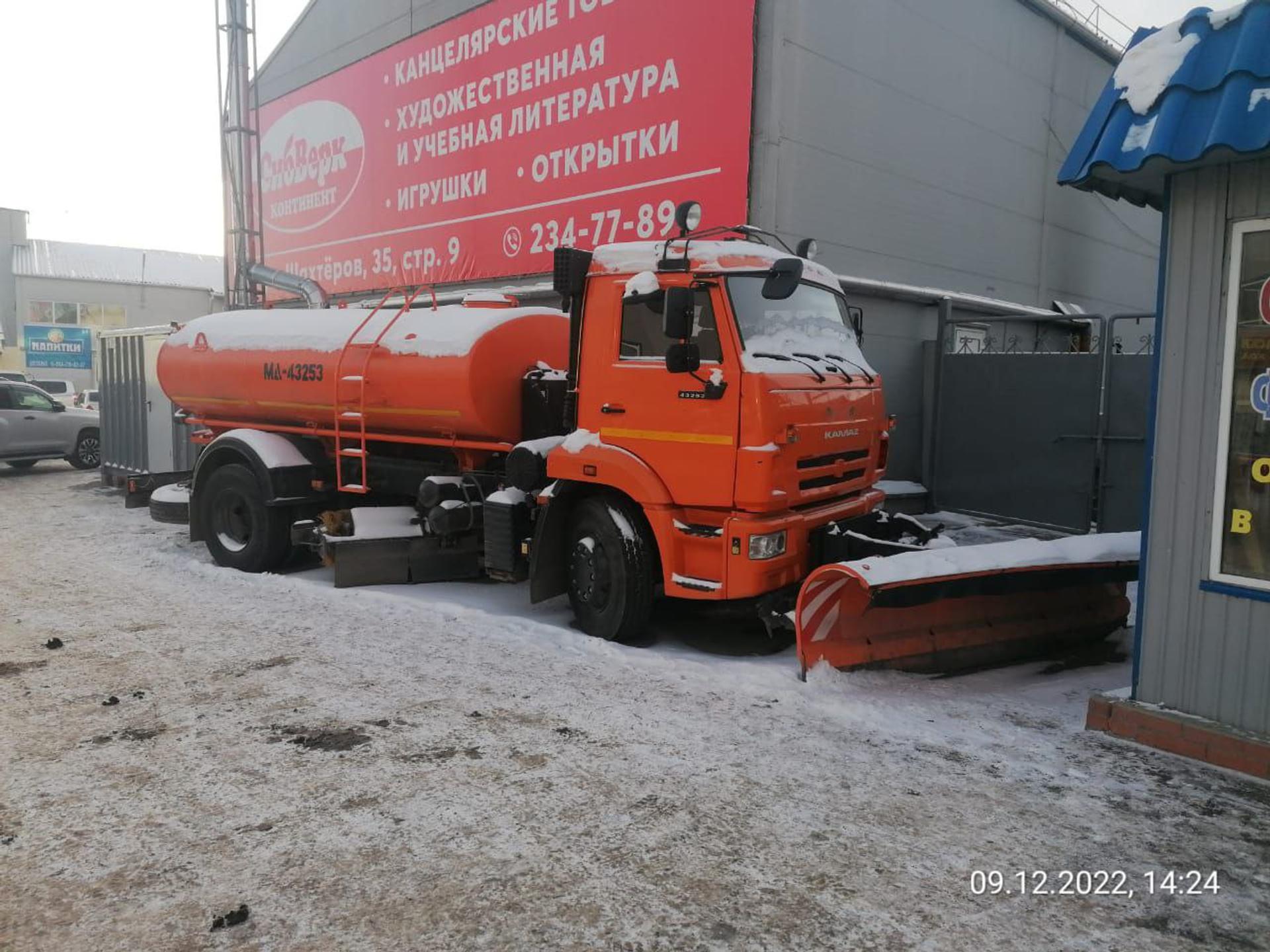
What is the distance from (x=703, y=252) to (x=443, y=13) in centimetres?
1143

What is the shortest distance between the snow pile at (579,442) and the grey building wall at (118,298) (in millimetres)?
48550

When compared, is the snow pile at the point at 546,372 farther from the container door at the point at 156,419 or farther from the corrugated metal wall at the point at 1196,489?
the container door at the point at 156,419

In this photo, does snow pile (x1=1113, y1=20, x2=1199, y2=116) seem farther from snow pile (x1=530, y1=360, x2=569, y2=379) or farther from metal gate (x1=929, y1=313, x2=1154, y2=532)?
metal gate (x1=929, y1=313, x2=1154, y2=532)

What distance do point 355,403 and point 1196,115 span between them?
6710mm

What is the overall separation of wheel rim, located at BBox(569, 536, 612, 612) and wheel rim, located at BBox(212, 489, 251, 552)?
410 centimetres

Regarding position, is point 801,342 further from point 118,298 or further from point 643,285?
point 118,298

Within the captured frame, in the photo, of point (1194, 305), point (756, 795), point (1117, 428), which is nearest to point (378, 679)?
point (756, 795)

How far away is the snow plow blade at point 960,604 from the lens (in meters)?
5.30

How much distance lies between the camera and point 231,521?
9078mm

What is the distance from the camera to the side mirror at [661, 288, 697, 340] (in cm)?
578

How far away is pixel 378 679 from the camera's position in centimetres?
556

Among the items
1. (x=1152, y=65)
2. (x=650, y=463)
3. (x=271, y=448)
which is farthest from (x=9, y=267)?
(x=1152, y=65)

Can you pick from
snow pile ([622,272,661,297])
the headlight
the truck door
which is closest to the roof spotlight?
snow pile ([622,272,661,297])

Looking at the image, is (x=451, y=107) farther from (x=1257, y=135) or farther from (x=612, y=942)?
(x=612, y=942)
